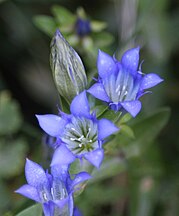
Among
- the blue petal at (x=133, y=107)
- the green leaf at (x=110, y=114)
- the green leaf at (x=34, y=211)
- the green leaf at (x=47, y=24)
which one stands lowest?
the green leaf at (x=34, y=211)

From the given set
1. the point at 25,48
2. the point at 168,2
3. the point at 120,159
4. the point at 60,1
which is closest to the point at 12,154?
the point at 120,159

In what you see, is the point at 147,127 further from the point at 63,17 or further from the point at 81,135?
the point at 63,17

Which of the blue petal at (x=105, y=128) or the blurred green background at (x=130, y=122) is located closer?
the blue petal at (x=105, y=128)

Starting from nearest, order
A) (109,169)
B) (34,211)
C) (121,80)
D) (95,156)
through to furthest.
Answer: (95,156), (34,211), (121,80), (109,169)

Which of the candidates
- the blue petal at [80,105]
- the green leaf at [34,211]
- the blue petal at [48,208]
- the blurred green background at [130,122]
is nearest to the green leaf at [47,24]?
the blurred green background at [130,122]

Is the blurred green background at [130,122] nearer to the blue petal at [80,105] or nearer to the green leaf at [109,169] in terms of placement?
the green leaf at [109,169]

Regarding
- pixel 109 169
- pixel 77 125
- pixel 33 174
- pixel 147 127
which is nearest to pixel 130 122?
pixel 147 127
